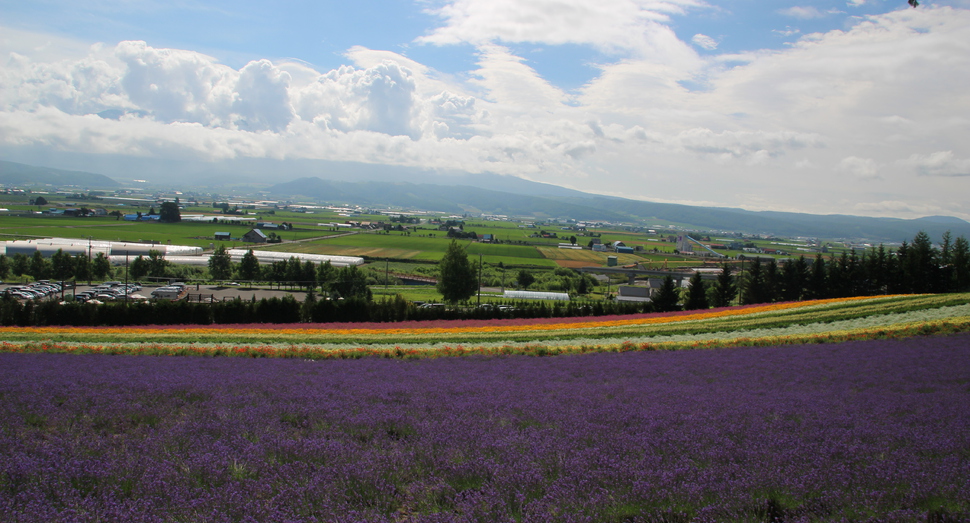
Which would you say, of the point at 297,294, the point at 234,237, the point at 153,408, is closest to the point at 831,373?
the point at 153,408

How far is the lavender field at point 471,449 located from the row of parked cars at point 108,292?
50.9 metres

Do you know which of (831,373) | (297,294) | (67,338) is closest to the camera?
(831,373)

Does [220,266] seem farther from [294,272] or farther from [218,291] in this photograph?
[218,291]

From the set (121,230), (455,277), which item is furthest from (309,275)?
(121,230)

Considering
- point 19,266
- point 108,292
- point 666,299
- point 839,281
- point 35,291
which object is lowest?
point 108,292

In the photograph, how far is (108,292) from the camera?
57875 mm

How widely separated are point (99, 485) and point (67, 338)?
24396 millimetres

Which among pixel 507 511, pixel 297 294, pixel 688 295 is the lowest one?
pixel 297 294

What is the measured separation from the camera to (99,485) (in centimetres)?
500

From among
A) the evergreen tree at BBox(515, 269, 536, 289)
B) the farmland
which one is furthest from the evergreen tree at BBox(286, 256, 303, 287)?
the farmland

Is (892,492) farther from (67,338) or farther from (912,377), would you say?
(67,338)

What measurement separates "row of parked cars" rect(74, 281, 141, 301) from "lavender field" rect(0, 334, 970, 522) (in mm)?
50905

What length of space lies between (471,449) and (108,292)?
220 feet

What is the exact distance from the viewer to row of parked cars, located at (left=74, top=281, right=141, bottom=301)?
174ft
